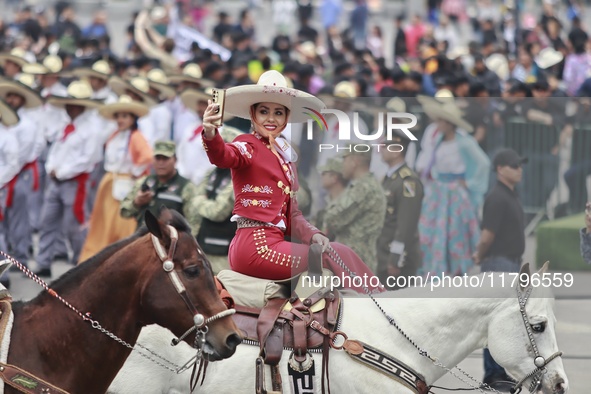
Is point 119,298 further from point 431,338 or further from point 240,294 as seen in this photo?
point 431,338

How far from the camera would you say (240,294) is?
6504 mm

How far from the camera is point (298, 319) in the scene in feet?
20.8

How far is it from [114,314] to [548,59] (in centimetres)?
1749

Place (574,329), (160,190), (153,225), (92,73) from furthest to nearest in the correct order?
(92,73), (160,190), (574,329), (153,225)

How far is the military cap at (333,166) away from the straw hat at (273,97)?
260 mm

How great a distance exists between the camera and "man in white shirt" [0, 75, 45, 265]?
1316 centimetres

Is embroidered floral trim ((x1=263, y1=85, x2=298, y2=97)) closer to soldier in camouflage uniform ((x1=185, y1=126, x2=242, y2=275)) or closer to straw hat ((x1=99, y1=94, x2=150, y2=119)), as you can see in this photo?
soldier in camouflage uniform ((x1=185, y1=126, x2=242, y2=275))

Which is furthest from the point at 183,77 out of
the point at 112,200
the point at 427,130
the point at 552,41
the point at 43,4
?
the point at 43,4

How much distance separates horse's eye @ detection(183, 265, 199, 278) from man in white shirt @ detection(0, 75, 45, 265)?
25.6ft

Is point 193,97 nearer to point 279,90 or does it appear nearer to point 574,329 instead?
point 574,329

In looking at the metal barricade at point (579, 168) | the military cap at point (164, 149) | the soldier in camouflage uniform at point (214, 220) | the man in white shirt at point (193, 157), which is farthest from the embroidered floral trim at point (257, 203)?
the man in white shirt at point (193, 157)

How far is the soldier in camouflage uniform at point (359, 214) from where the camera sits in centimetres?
664

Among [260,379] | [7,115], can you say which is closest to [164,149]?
[7,115]

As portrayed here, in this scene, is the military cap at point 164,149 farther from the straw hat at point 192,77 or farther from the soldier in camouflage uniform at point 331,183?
the straw hat at point 192,77
